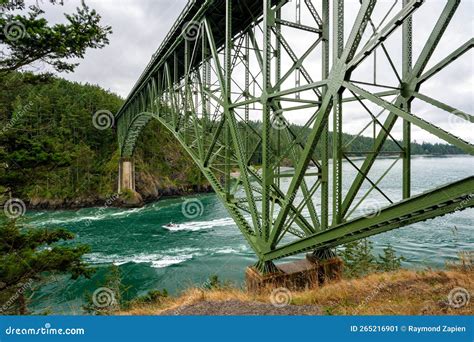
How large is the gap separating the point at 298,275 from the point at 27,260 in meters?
6.41

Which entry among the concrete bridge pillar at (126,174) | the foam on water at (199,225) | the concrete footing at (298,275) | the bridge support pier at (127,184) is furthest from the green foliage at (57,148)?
the foam on water at (199,225)

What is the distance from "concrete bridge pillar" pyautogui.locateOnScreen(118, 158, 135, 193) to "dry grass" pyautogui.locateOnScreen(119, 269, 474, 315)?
3890 centimetres

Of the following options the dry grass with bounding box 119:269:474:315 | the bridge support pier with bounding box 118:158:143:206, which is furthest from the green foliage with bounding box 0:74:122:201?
the dry grass with bounding box 119:269:474:315

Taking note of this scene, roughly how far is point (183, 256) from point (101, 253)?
6.62 metres

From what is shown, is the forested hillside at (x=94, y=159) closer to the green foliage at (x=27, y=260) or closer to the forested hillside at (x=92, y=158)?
the forested hillside at (x=92, y=158)

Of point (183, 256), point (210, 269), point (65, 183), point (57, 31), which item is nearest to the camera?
point (57, 31)

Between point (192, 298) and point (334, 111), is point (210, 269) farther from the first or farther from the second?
point (334, 111)

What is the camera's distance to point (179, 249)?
18781mm

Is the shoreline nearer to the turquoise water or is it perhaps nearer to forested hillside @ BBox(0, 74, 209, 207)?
forested hillside @ BBox(0, 74, 209, 207)

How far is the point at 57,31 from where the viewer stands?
5488mm

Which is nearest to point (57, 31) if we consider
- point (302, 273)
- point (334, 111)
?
point (334, 111)

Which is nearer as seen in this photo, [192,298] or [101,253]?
[192,298]

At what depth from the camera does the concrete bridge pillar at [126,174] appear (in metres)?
Answer: 41.4

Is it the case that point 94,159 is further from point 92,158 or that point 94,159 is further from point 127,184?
point 127,184
